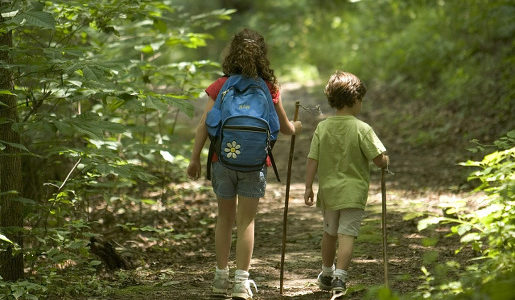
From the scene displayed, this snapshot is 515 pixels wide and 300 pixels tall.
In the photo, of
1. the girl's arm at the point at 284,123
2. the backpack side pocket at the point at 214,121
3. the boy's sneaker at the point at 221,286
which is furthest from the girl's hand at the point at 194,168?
the boy's sneaker at the point at 221,286

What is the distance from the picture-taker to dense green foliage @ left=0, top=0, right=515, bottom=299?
449 centimetres

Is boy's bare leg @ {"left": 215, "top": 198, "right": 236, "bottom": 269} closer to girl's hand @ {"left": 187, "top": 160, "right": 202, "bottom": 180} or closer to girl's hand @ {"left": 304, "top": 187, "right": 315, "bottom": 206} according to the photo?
girl's hand @ {"left": 187, "top": 160, "right": 202, "bottom": 180}

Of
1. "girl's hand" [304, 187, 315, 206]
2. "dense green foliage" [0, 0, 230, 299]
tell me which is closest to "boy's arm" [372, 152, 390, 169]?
"girl's hand" [304, 187, 315, 206]

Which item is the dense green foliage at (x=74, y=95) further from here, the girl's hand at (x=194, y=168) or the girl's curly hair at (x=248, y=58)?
the girl's curly hair at (x=248, y=58)

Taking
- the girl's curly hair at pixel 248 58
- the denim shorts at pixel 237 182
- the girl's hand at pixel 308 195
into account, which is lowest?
the girl's hand at pixel 308 195

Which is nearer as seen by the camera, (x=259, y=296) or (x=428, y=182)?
(x=259, y=296)

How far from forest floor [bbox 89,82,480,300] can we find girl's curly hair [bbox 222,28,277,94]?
148 centimetres

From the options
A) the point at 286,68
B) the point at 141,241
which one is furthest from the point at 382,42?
the point at 141,241

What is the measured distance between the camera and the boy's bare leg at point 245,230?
4.57m

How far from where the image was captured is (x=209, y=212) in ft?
27.1

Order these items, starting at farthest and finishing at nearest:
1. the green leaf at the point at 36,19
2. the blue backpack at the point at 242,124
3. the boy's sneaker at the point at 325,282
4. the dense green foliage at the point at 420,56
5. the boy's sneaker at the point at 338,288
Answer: the dense green foliage at the point at 420,56
the boy's sneaker at the point at 325,282
the boy's sneaker at the point at 338,288
the blue backpack at the point at 242,124
the green leaf at the point at 36,19

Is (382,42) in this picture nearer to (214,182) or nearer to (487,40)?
(487,40)

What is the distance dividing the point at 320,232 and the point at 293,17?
20.4 meters

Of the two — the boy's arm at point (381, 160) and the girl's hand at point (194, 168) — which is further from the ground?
the boy's arm at point (381, 160)
